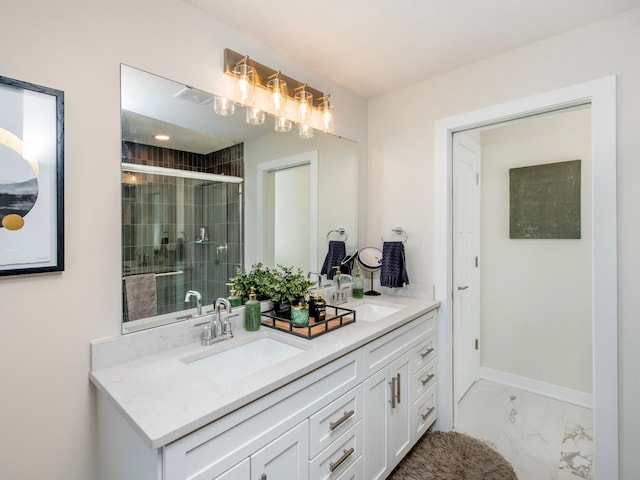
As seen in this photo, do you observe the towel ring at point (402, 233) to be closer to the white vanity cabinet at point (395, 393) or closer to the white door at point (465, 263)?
the white door at point (465, 263)

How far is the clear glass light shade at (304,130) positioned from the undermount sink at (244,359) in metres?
1.19

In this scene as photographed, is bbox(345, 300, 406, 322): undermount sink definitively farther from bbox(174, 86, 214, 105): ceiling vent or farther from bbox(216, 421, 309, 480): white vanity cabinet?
bbox(174, 86, 214, 105): ceiling vent

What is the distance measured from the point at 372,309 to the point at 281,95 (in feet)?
4.81

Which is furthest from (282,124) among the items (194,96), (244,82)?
(194,96)

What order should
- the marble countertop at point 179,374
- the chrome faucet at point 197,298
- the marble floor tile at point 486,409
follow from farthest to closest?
1. the marble floor tile at point 486,409
2. the chrome faucet at point 197,298
3. the marble countertop at point 179,374

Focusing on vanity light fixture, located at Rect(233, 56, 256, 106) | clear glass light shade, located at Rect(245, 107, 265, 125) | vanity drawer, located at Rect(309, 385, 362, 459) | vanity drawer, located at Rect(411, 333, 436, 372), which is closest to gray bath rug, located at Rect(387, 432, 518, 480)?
vanity drawer, located at Rect(411, 333, 436, 372)

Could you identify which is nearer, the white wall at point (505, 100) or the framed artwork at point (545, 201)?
the white wall at point (505, 100)

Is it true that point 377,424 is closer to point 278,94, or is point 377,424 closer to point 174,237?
point 174,237

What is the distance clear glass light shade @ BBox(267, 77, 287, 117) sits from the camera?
1.79 metres

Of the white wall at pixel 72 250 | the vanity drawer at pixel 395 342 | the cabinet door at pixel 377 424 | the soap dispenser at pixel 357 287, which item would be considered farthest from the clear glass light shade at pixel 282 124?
the cabinet door at pixel 377 424

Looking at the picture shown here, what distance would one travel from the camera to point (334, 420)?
1.35 meters

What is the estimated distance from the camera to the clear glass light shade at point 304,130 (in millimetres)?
1977

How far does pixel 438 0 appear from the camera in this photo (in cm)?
147

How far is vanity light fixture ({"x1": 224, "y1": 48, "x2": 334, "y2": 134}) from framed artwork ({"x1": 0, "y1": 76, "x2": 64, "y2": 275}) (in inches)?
30.0
